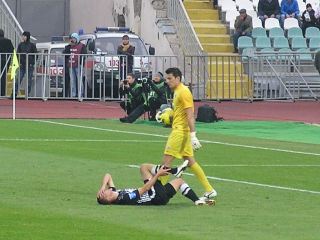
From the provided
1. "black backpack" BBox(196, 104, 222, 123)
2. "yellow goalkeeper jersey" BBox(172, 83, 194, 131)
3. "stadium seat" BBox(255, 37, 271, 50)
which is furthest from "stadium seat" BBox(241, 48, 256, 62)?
"yellow goalkeeper jersey" BBox(172, 83, 194, 131)

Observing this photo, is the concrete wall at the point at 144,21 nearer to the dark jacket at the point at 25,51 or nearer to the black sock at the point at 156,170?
the dark jacket at the point at 25,51

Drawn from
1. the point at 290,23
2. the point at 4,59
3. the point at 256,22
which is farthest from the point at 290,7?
the point at 4,59

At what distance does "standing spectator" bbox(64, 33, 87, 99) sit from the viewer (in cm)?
3831

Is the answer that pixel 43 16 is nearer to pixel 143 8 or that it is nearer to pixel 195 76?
pixel 143 8

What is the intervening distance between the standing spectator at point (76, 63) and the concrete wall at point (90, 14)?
10.4 meters

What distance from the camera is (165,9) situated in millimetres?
44625

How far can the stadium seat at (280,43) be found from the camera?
42.5 m

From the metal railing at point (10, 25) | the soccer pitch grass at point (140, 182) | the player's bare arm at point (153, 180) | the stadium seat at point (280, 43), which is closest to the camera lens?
the soccer pitch grass at point (140, 182)

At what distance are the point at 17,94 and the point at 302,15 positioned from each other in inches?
440

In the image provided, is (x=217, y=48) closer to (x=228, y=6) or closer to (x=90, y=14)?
(x=228, y=6)

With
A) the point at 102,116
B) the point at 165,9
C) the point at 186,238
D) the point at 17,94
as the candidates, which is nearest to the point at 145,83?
the point at 102,116

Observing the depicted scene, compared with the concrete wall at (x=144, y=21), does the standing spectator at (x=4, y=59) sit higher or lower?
lower

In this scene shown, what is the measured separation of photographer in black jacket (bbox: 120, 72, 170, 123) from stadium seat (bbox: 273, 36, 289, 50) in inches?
475

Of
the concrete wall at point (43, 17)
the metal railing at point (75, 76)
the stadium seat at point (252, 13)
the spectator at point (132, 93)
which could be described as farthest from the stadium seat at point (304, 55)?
the concrete wall at point (43, 17)
